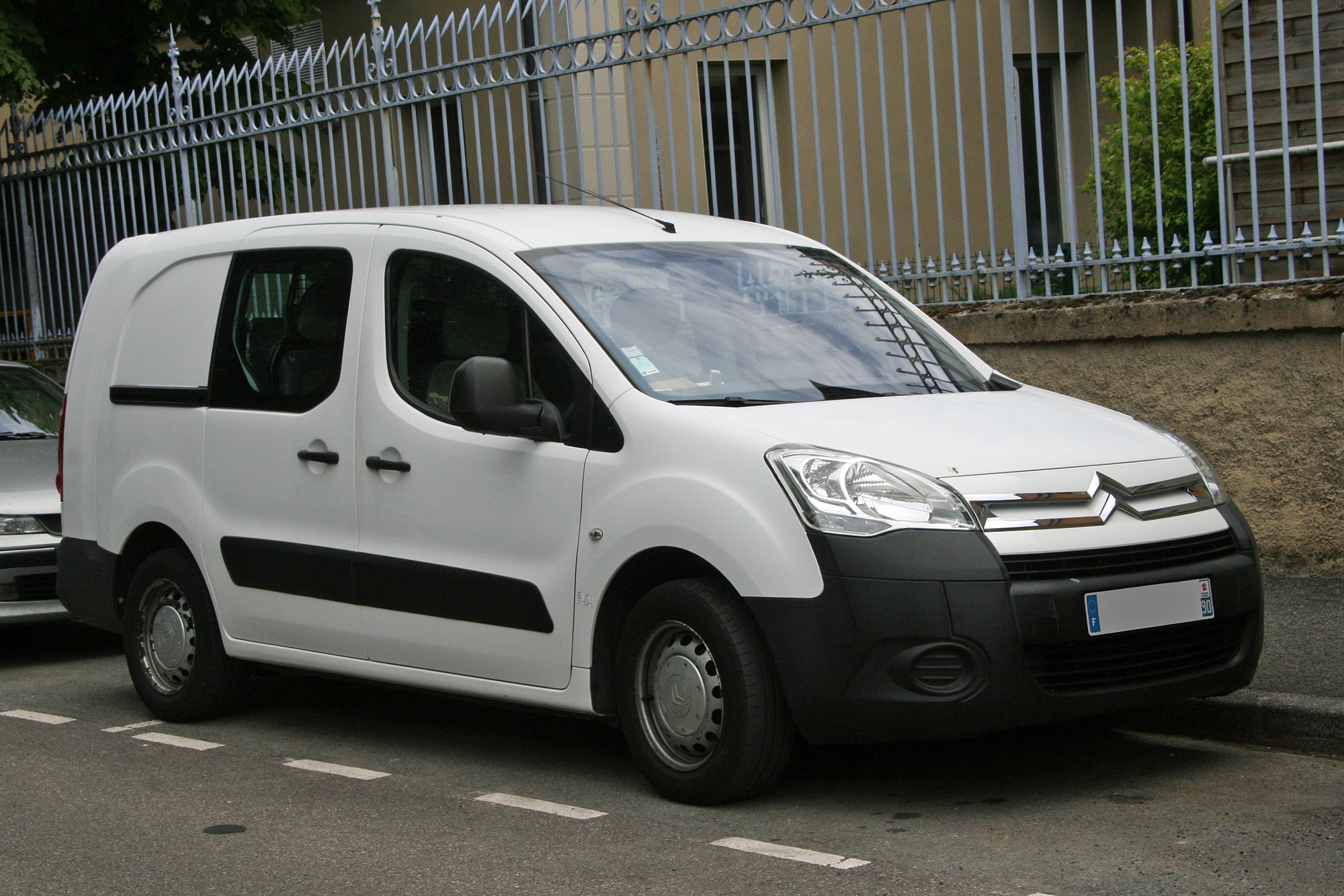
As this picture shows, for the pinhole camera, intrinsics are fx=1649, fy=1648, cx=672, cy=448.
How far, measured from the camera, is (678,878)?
4.13 meters

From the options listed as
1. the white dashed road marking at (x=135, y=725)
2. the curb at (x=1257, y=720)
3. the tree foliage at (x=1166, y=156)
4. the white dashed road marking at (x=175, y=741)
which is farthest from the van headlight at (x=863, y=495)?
the tree foliage at (x=1166, y=156)

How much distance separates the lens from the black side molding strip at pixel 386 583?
201 inches

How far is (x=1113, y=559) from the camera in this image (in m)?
4.54

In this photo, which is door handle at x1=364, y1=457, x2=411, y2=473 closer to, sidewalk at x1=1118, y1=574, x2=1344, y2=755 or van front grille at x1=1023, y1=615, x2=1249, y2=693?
van front grille at x1=1023, y1=615, x2=1249, y2=693

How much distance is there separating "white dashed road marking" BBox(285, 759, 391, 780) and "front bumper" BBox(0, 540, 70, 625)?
2.62 m

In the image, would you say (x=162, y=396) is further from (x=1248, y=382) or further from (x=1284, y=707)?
(x=1248, y=382)

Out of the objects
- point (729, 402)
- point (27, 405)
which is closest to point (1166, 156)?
point (729, 402)

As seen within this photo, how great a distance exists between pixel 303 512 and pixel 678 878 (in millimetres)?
2257

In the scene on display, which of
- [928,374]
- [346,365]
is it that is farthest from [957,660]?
[346,365]

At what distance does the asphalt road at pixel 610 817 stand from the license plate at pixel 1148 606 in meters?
0.54

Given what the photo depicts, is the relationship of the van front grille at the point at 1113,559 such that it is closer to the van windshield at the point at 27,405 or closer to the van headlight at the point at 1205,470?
the van headlight at the point at 1205,470

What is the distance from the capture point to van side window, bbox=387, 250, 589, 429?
5.18m

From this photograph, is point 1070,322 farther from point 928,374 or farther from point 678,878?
point 678,878

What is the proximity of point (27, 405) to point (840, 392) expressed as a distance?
6215 mm
